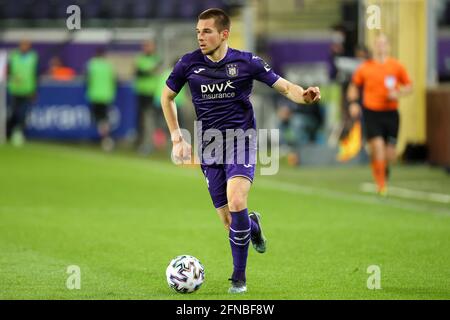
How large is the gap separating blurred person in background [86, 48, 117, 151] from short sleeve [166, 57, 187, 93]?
60.9ft

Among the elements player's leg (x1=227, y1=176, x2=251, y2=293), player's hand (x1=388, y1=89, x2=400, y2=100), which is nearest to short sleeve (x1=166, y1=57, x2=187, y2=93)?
player's leg (x1=227, y1=176, x2=251, y2=293)

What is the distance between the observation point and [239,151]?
31.6 ft

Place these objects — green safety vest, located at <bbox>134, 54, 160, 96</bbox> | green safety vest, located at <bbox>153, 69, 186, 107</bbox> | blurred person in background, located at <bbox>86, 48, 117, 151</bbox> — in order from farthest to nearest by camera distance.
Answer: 1. blurred person in background, located at <bbox>86, 48, 117, 151</bbox>
2. green safety vest, located at <bbox>134, 54, 160, 96</bbox>
3. green safety vest, located at <bbox>153, 69, 186, 107</bbox>

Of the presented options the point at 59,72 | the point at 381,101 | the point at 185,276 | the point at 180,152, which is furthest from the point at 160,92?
the point at 185,276

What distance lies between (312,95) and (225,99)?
0.82m

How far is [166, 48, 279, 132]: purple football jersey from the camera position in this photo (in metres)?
9.61

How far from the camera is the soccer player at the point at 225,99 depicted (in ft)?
30.9

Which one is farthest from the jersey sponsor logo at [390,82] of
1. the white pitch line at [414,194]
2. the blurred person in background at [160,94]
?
the blurred person in background at [160,94]

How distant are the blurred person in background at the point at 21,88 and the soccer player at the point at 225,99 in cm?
1956

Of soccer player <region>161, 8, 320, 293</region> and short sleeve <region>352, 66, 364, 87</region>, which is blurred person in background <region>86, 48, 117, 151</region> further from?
soccer player <region>161, 8, 320, 293</region>
